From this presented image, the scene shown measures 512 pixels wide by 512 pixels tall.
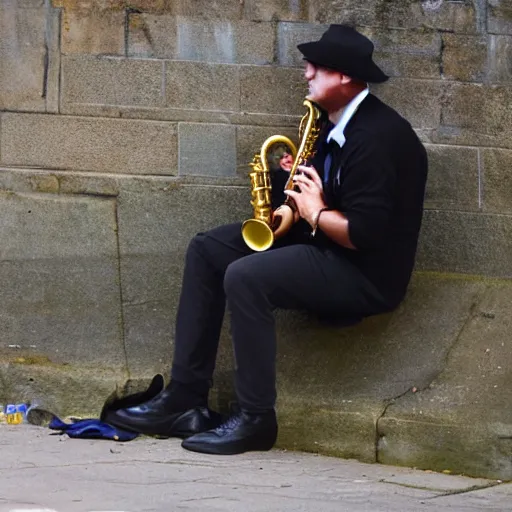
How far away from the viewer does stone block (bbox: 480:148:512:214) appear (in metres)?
6.66

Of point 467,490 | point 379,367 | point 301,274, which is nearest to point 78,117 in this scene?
point 301,274

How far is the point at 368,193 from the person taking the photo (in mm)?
5953

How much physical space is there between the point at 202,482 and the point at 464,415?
4.07ft

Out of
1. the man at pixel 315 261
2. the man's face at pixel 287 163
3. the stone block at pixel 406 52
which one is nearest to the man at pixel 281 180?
the man's face at pixel 287 163

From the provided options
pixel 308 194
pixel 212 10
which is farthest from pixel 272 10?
pixel 308 194

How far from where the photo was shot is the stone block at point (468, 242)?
6648mm

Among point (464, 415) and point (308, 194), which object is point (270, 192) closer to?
point (308, 194)

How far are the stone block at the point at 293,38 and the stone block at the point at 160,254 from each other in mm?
646

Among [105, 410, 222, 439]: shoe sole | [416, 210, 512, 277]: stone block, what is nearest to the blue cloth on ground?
[105, 410, 222, 439]: shoe sole

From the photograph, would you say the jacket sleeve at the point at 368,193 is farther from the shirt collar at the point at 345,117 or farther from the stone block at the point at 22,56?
the stone block at the point at 22,56

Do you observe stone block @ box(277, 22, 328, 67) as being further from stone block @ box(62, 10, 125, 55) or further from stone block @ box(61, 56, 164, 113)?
stone block @ box(62, 10, 125, 55)

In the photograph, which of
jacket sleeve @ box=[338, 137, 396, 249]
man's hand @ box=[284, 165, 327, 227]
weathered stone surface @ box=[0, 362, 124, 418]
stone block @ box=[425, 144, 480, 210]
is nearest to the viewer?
jacket sleeve @ box=[338, 137, 396, 249]

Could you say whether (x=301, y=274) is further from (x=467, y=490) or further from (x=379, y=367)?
(x=467, y=490)

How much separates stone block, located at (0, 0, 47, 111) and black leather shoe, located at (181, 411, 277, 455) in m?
1.72
